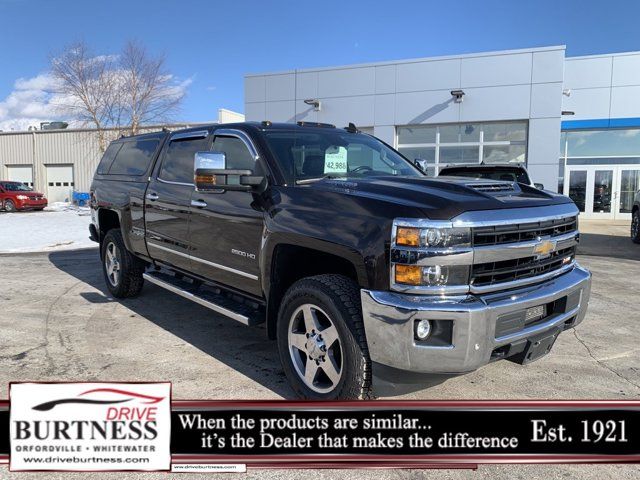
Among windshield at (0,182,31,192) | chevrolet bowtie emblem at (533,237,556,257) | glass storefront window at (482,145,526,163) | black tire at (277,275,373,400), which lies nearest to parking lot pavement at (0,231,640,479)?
black tire at (277,275,373,400)

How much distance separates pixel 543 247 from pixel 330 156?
178 cm

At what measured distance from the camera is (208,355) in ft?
14.9

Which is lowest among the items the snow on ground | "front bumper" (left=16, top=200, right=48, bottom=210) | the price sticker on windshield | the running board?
the snow on ground

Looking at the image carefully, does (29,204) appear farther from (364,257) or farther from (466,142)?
(364,257)

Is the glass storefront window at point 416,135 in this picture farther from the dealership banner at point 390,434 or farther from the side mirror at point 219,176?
the dealership banner at point 390,434

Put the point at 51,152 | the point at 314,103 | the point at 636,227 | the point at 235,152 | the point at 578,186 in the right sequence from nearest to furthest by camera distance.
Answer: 1. the point at 235,152
2. the point at 636,227
3. the point at 314,103
4. the point at 578,186
5. the point at 51,152

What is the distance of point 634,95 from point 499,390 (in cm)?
2095

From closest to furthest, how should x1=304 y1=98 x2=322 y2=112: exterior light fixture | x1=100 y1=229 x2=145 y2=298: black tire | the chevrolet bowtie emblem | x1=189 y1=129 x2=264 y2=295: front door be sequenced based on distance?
the chevrolet bowtie emblem → x1=189 y1=129 x2=264 y2=295: front door → x1=100 y1=229 x2=145 y2=298: black tire → x1=304 y1=98 x2=322 y2=112: exterior light fixture

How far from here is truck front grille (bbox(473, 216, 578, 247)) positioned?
9.61 ft

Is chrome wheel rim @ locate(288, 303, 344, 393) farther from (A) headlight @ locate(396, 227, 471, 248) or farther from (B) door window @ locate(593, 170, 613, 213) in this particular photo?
(B) door window @ locate(593, 170, 613, 213)

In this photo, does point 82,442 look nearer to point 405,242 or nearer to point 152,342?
point 405,242

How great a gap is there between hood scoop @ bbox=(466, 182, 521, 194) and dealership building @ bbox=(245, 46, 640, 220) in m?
14.7

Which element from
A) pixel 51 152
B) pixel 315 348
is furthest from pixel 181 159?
pixel 51 152

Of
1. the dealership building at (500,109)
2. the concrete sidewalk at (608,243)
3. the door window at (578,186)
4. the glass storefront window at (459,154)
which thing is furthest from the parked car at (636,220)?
the door window at (578,186)
